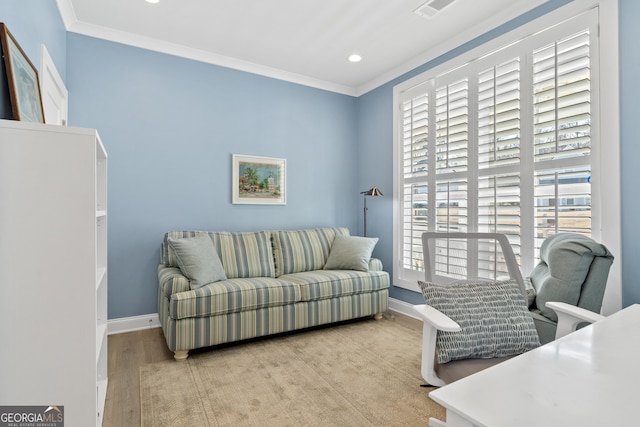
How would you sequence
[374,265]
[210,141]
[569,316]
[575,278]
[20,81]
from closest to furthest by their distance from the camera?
[569,316] < [20,81] < [575,278] < [210,141] < [374,265]

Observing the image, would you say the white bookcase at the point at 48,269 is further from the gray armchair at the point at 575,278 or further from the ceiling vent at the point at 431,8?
the ceiling vent at the point at 431,8

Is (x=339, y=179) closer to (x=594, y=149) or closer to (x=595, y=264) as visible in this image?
(x=594, y=149)

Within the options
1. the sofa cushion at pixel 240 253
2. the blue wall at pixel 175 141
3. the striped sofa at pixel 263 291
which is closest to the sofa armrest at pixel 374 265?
the striped sofa at pixel 263 291

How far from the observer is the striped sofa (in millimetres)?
2633

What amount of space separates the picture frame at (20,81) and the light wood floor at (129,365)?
1.61m

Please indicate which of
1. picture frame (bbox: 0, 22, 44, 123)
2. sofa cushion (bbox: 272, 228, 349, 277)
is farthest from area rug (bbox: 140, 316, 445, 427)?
picture frame (bbox: 0, 22, 44, 123)

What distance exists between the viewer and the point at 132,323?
10.6 feet

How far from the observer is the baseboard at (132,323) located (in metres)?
3.16

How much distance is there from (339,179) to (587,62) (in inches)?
108

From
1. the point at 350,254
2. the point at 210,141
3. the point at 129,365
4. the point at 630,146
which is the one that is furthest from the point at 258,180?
the point at 630,146

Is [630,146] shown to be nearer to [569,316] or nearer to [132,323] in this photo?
[569,316]

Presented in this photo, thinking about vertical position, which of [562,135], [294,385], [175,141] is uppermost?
[175,141]

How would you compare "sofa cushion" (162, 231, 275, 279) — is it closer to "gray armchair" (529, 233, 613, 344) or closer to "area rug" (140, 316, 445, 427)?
"area rug" (140, 316, 445, 427)

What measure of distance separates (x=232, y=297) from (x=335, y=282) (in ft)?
3.29
